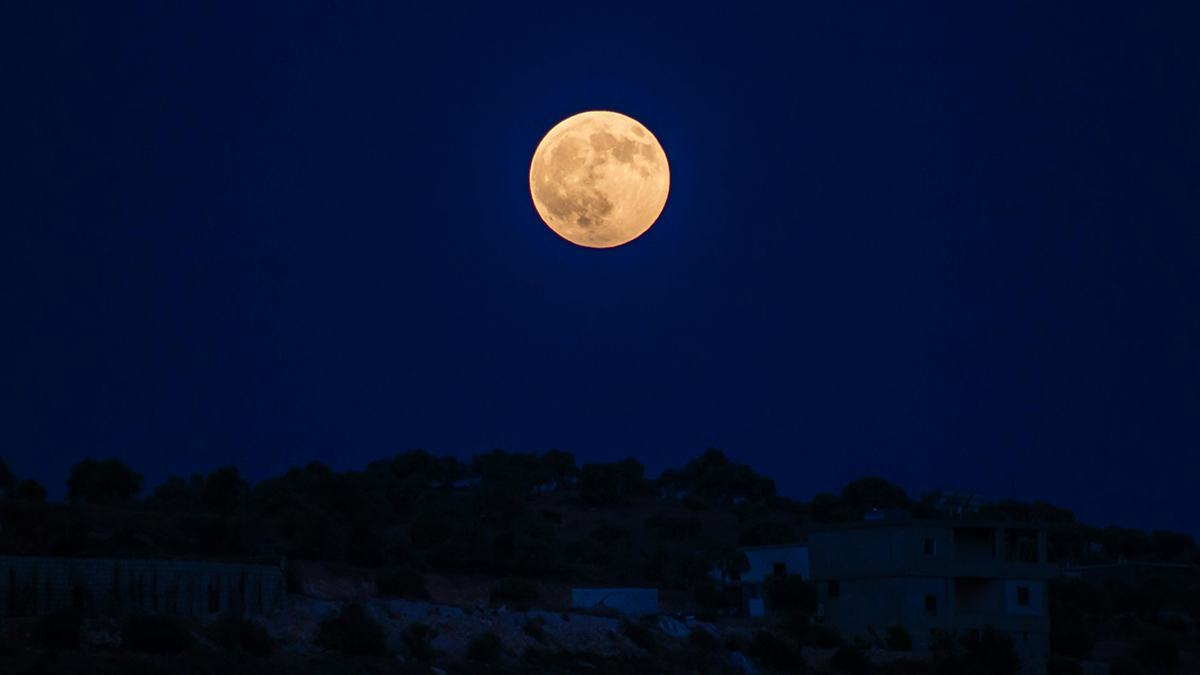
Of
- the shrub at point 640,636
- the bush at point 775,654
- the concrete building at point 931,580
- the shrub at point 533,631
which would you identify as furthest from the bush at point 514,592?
the concrete building at point 931,580

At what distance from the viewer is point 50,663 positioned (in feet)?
115

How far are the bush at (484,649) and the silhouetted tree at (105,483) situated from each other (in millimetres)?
56279

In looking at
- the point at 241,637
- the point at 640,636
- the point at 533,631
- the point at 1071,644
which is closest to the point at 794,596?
the point at 640,636

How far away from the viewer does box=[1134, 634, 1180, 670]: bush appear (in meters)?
66.2

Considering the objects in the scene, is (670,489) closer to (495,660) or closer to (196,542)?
(196,542)

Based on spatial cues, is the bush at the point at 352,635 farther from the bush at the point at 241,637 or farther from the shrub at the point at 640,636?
the shrub at the point at 640,636

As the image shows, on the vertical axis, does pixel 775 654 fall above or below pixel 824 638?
below

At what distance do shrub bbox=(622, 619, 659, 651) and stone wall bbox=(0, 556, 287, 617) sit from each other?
15.8m

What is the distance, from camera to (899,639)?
59.7 metres

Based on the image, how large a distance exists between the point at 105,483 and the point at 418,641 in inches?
2304

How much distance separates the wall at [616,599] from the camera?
62281 mm

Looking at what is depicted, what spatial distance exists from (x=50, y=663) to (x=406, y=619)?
55.7 feet

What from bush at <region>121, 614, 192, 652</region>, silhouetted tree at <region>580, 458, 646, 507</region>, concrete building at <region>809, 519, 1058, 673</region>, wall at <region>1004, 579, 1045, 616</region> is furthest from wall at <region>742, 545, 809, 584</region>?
silhouetted tree at <region>580, 458, 646, 507</region>

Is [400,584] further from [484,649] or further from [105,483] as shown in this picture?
[105,483]
